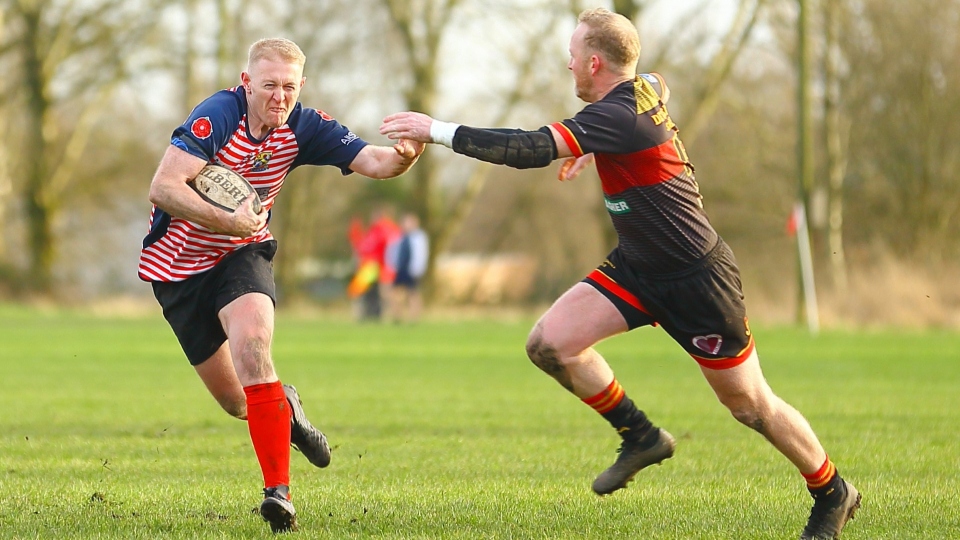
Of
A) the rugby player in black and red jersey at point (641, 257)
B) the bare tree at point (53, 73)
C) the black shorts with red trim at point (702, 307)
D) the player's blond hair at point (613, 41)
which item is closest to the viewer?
the rugby player in black and red jersey at point (641, 257)

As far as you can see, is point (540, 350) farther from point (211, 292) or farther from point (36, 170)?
point (36, 170)

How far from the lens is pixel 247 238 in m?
5.88

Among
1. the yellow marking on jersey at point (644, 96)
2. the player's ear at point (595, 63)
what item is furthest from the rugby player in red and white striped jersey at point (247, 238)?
the yellow marking on jersey at point (644, 96)

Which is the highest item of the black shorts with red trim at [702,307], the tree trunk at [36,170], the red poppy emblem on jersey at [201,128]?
the red poppy emblem on jersey at [201,128]

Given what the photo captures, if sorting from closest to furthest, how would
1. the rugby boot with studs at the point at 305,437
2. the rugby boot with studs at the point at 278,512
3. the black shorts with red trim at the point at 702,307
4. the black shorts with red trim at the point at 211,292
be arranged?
the rugby boot with studs at the point at 278,512, the black shorts with red trim at the point at 702,307, the black shorts with red trim at the point at 211,292, the rugby boot with studs at the point at 305,437

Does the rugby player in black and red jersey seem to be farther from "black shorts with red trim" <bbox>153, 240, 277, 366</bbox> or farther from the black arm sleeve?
"black shorts with red trim" <bbox>153, 240, 277, 366</bbox>

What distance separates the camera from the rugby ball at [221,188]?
5547 mm

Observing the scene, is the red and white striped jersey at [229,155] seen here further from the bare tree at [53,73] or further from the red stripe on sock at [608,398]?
the bare tree at [53,73]

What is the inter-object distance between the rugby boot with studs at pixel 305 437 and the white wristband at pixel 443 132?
1.60m

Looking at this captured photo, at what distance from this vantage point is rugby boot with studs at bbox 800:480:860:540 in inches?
203

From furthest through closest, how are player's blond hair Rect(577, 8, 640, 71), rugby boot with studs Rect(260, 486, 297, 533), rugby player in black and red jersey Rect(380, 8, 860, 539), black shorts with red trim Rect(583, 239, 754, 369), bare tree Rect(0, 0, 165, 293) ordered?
bare tree Rect(0, 0, 165, 293)
player's blond hair Rect(577, 8, 640, 71)
black shorts with red trim Rect(583, 239, 754, 369)
rugby player in black and red jersey Rect(380, 8, 860, 539)
rugby boot with studs Rect(260, 486, 297, 533)

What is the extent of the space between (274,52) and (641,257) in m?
1.89

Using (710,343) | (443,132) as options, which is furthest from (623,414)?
(443,132)

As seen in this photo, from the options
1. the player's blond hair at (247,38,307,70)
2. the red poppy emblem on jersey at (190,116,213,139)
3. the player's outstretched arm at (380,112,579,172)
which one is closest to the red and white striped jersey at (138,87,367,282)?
the red poppy emblem on jersey at (190,116,213,139)
